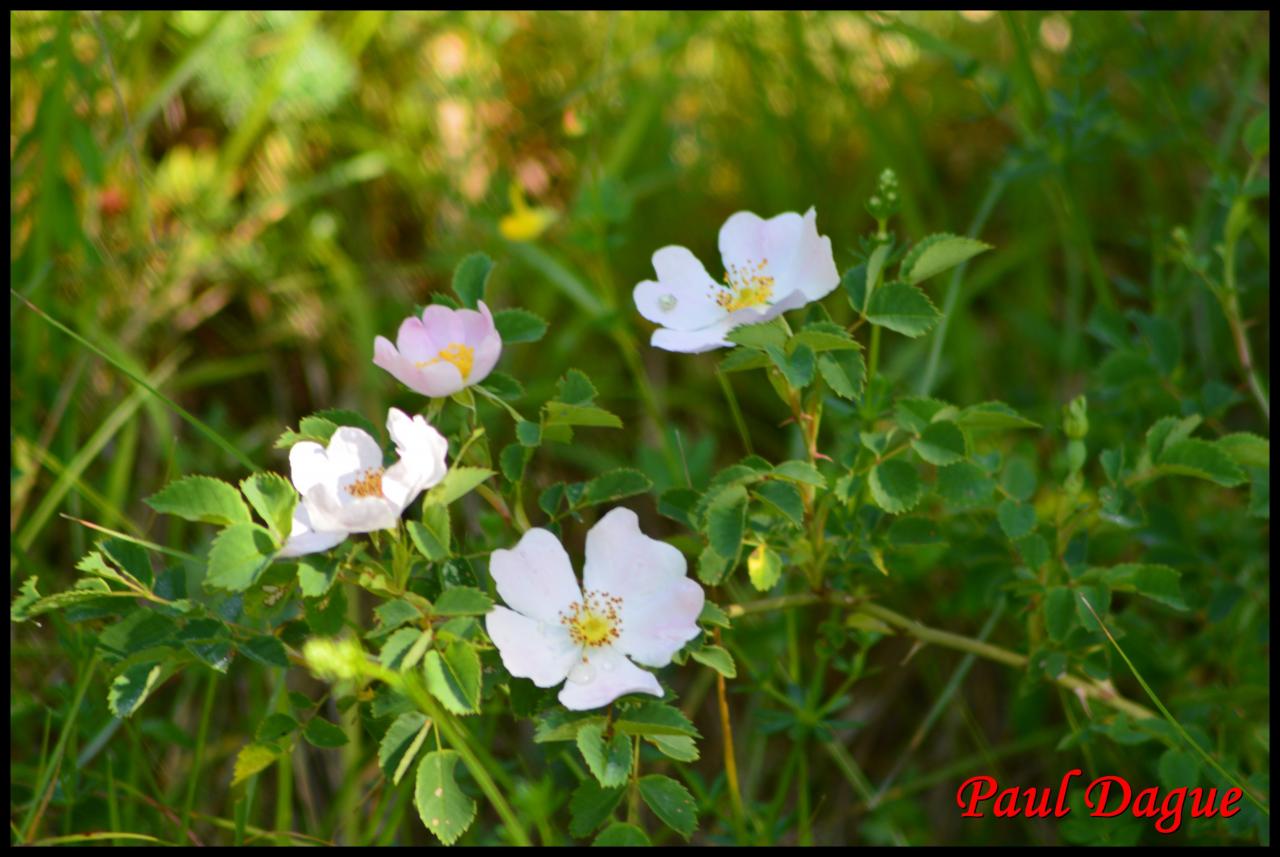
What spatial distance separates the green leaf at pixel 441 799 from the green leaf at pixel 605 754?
0.10 m

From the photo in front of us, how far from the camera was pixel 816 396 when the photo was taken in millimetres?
1070

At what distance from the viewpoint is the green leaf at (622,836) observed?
38.9 inches

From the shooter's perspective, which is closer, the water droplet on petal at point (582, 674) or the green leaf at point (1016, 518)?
the water droplet on petal at point (582, 674)

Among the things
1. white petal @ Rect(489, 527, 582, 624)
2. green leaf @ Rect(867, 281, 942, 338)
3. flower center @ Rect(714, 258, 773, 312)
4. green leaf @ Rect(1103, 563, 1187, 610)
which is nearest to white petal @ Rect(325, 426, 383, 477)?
white petal @ Rect(489, 527, 582, 624)

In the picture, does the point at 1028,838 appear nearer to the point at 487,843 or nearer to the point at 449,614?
the point at 487,843

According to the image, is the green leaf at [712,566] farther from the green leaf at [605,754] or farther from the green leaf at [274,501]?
the green leaf at [274,501]

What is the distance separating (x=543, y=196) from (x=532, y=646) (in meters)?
1.39

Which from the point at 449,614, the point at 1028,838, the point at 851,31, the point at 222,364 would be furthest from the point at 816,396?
the point at 851,31

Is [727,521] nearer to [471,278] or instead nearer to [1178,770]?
[471,278]

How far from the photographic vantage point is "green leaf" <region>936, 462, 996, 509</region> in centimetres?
111

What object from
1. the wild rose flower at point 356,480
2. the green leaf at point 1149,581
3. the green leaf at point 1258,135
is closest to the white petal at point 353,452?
the wild rose flower at point 356,480

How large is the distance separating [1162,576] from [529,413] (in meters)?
1.07

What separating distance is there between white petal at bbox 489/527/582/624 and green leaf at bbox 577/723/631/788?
103 millimetres

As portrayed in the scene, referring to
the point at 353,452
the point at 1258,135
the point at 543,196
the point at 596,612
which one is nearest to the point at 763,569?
the point at 596,612
